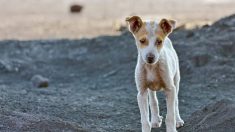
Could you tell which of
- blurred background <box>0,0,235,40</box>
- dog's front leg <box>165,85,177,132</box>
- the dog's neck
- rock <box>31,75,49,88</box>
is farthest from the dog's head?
blurred background <box>0,0,235,40</box>

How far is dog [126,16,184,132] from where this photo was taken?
29.0 feet

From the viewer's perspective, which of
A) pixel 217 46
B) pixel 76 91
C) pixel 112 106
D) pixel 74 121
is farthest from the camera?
pixel 217 46

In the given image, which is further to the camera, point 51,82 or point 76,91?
point 51,82

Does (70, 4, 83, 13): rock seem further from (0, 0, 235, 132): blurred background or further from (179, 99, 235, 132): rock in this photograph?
(179, 99, 235, 132): rock

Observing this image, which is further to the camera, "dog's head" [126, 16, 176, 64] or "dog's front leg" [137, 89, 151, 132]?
"dog's front leg" [137, 89, 151, 132]

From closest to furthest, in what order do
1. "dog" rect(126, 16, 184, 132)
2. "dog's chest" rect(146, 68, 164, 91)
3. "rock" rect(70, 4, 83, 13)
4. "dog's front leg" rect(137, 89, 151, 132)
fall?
1. "dog" rect(126, 16, 184, 132)
2. "dog's front leg" rect(137, 89, 151, 132)
3. "dog's chest" rect(146, 68, 164, 91)
4. "rock" rect(70, 4, 83, 13)

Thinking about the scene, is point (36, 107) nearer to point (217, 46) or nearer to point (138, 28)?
point (138, 28)

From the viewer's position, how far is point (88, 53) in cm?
1700

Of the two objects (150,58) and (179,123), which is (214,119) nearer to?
(179,123)

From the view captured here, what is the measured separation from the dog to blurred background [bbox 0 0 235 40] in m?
11.0

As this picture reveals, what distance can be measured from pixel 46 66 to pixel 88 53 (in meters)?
1.11

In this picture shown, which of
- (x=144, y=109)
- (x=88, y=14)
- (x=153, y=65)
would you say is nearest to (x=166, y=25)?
(x=153, y=65)

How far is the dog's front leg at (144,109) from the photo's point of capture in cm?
915

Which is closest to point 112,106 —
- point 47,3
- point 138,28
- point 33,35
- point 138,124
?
point 138,124
